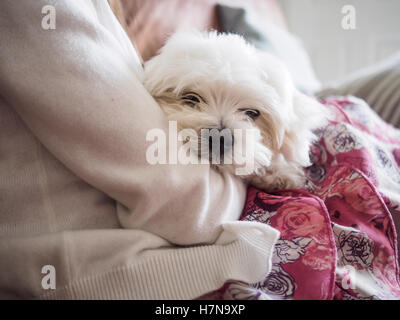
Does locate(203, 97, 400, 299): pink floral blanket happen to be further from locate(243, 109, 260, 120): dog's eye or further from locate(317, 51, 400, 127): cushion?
locate(317, 51, 400, 127): cushion

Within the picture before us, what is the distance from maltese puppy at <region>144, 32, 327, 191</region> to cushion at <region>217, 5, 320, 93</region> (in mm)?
508

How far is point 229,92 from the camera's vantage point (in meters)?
0.68

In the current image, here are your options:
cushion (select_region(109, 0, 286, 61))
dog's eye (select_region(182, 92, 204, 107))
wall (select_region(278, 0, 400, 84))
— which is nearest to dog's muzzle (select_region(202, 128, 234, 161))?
dog's eye (select_region(182, 92, 204, 107))

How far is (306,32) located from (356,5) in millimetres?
414

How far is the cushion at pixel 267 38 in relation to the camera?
1217 millimetres

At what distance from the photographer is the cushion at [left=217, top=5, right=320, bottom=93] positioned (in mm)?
1217

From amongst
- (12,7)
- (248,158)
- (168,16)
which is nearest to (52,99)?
(12,7)

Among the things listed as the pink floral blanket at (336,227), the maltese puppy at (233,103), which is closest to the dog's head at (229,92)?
the maltese puppy at (233,103)

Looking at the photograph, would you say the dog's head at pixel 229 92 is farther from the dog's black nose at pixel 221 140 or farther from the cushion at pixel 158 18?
the cushion at pixel 158 18

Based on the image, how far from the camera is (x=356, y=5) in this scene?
2428mm

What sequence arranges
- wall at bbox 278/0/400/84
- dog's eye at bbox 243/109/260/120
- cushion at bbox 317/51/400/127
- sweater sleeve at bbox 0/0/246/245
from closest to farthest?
sweater sleeve at bbox 0/0/246/245, dog's eye at bbox 243/109/260/120, cushion at bbox 317/51/400/127, wall at bbox 278/0/400/84

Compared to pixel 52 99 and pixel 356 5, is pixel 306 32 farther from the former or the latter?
pixel 52 99

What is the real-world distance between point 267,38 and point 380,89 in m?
0.51

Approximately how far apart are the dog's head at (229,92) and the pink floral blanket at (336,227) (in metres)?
0.10
